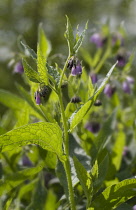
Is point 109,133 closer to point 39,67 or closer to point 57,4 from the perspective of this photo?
point 39,67

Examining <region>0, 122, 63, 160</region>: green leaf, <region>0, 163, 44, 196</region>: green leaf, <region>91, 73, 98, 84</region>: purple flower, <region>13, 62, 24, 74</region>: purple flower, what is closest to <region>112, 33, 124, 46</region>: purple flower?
<region>91, 73, 98, 84</region>: purple flower

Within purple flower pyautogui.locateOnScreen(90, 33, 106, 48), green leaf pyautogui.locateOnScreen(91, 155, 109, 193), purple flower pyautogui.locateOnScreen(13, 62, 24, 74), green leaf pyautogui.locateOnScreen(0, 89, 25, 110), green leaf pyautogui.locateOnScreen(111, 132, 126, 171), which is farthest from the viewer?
purple flower pyautogui.locateOnScreen(90, 33, 106, 48)

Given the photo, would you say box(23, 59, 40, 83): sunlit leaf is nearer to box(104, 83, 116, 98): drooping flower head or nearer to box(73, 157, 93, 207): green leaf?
box(73, 157, 93, 207): green leaf

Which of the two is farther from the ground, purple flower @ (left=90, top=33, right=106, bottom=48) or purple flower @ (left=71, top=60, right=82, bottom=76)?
purple flower @ (left=90, top=33, right=106, bottom=48)

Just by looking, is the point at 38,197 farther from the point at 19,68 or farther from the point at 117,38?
the point at 117,38

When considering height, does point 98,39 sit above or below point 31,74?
above

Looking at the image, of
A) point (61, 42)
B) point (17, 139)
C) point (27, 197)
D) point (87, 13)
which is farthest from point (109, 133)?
point (87, 13)

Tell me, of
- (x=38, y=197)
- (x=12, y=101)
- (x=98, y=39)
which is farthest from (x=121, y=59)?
(x=38, y=197)

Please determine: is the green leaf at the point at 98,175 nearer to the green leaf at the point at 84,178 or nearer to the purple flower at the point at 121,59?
the green leaf at the point at 84,178
